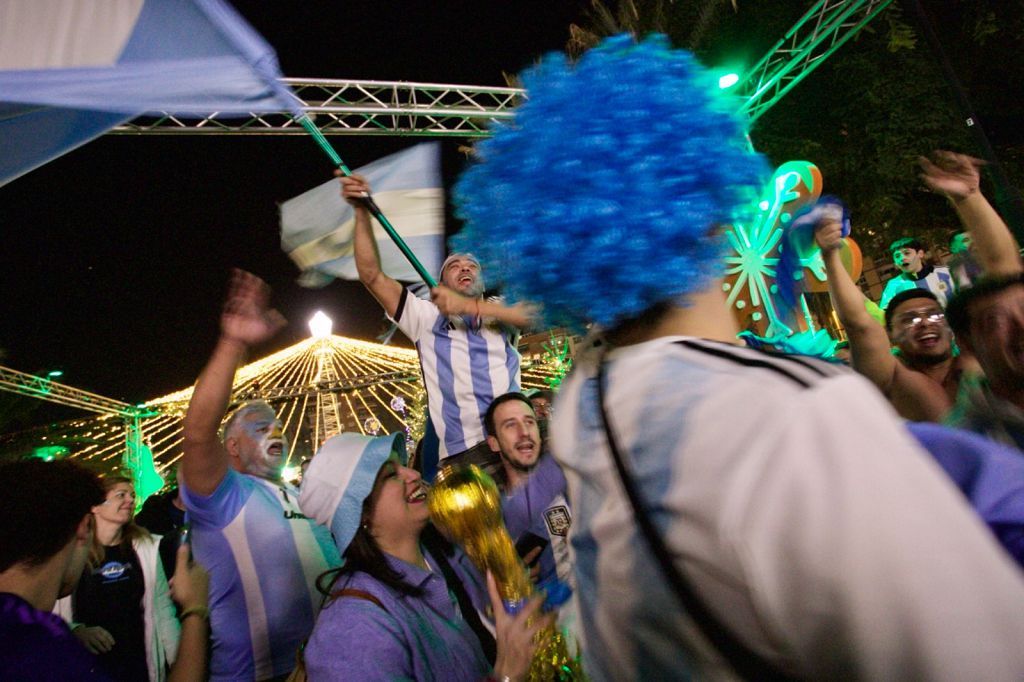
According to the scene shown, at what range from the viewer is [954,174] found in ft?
8.02

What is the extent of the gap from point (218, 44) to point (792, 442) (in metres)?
2.92

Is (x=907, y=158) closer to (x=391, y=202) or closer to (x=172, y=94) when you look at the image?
(x=391, y=202)

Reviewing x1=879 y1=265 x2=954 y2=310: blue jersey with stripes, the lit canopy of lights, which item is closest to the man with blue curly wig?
x1=879 y1=265 x2=954 y2=310: blue jersey with stripes

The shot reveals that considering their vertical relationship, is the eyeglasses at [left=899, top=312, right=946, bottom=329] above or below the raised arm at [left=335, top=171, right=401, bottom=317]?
below

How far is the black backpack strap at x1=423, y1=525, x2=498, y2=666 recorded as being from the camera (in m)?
2.04

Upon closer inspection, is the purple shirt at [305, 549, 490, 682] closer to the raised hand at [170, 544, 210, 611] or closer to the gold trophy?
the gold trophy

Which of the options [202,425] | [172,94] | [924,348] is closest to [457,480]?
[202,425]

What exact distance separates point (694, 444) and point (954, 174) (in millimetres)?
2634

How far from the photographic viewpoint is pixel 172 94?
2.39m

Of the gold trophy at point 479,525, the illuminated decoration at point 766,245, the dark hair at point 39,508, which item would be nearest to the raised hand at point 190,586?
the dark hair at point 39,508

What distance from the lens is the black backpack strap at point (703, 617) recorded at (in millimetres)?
605

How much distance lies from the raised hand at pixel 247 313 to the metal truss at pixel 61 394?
43.0ft

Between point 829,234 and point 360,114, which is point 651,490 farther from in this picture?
point 360,114

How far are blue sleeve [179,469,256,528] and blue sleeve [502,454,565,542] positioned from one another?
4.00 feet
